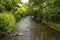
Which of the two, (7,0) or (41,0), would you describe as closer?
(7,0)

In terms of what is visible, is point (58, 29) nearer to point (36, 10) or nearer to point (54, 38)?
point (54, 38)

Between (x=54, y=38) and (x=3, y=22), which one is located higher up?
(x=3, y=22)

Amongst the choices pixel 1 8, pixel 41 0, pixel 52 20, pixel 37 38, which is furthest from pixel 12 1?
pixel 37 38

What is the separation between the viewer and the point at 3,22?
64.6ft

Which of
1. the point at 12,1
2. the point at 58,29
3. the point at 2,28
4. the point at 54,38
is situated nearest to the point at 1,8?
the point at 12,1

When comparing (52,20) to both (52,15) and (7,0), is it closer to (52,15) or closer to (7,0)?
(52,15)

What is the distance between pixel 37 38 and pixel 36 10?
25726mm

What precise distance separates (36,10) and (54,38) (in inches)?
1031

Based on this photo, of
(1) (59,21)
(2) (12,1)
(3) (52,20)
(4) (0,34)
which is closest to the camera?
(4) (0,34)

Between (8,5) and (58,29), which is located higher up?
(8,5)

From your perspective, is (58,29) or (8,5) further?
(8,5)

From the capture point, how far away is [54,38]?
1777 cm

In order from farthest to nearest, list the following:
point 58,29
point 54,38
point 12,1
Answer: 1. point 12,1
2. point 58,29
3. point 54,38

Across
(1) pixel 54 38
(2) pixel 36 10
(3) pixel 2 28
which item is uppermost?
(3) pixel 2 28
